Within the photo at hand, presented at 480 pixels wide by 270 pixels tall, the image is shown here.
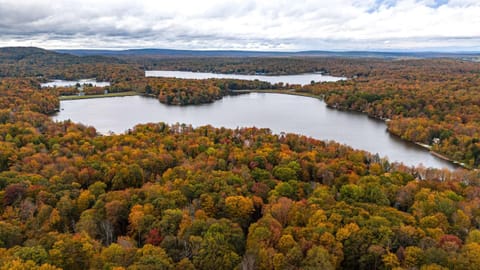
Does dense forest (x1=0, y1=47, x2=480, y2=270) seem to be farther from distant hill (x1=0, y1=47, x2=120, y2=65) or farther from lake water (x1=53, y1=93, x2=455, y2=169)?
distant hill (x1=0, y1=47, x2=120, y2=65)

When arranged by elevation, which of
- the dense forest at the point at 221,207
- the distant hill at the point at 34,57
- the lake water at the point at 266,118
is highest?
the distant hill at the point at 34,57

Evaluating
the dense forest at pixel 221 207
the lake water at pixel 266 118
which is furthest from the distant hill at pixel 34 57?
the dense forest at pixel 221 207

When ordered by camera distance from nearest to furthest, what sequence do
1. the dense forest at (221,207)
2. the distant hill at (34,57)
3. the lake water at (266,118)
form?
the dense forest at (221,207) → the lake water at (266,118) → the distant hill at (34,57)

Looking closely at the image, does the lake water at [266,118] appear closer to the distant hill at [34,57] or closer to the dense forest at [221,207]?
the dense forest at [221,207]

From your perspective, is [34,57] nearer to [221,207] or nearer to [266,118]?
[266,118]

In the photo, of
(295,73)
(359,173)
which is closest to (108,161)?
(359,173)

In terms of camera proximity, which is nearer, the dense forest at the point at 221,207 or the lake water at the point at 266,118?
the dense forest at the point at 221,207

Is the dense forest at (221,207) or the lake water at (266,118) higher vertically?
the dense forest at (221,207)

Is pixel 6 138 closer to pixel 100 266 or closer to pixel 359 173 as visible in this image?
pixel 100 266

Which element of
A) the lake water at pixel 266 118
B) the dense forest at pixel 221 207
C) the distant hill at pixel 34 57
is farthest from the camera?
the distant hill at pixel 34 57
